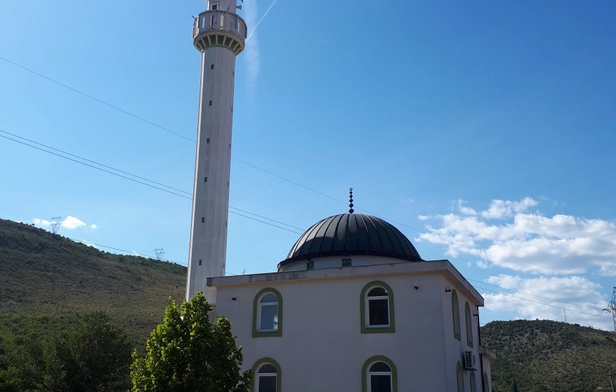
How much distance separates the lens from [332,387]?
18.0 m

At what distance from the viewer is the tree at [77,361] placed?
26.3 meters

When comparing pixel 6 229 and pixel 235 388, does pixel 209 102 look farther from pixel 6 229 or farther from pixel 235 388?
pixel 6 229

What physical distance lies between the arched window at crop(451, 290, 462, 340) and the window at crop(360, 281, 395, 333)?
2.32m

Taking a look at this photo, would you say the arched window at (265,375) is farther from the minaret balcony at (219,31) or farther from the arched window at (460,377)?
the minaret balcony at (219,31)

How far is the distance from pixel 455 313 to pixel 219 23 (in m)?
22.3

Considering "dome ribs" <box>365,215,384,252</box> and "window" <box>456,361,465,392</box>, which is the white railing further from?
"window" <box>456,361,465,392</box>

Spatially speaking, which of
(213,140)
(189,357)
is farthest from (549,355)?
(189,357)

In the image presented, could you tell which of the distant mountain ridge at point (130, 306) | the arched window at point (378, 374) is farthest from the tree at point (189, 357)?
the distant mountain ridge at point (130, 306)

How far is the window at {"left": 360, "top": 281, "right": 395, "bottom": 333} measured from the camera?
18.0 meters

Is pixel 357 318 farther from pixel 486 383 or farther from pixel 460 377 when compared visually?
pixel 486 383

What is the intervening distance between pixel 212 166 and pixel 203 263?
5.20 metres

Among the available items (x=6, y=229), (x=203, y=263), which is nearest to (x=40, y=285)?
(x=6, y=229)

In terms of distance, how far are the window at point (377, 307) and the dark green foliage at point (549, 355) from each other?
36.7 m

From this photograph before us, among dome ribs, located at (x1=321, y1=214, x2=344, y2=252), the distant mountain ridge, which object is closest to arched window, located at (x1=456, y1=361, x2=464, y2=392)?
dome ribs, located at (x1=321, y1=214, x2=344, y2=252)
